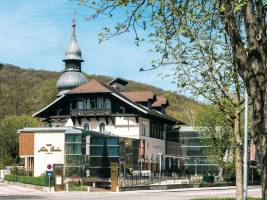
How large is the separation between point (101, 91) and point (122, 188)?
25.9 metres

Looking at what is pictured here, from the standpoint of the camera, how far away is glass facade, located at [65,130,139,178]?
57513mm

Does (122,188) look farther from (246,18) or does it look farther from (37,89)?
(37,89)

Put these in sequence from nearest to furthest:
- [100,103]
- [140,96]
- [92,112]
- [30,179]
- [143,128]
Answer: [30,179] < [100,103] < [92,112] < [143,128] < [140,96]

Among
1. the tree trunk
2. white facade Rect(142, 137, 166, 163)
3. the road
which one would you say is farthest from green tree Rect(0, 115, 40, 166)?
the tree trunk

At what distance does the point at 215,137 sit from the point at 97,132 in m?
13.1

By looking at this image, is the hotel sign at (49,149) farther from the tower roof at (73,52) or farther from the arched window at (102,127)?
the tower roof at (73,52)

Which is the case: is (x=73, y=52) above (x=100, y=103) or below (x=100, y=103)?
above

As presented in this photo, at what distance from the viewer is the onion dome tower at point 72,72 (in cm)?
9812

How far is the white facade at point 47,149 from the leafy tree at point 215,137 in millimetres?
16103

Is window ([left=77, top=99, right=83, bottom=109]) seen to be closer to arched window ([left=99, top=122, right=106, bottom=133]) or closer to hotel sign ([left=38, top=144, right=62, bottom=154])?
arched window ([left=99, top=122, right=106, bottom=133])

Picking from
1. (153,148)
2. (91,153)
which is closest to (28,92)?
(153,148)

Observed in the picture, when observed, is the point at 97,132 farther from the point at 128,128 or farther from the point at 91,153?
the point at 128,128

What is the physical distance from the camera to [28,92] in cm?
16538

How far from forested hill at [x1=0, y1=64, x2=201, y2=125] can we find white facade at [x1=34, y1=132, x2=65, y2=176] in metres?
29.3
